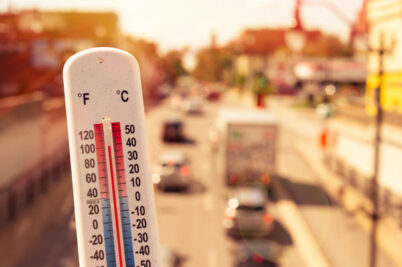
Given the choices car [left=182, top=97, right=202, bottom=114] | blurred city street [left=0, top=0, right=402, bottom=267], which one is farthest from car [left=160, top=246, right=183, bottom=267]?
car [left=182, top=97, right=202, bottom=114]

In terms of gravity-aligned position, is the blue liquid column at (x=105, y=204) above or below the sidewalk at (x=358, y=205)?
above

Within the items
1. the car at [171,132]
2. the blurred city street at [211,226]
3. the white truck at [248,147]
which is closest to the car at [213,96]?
the car at [171,132]

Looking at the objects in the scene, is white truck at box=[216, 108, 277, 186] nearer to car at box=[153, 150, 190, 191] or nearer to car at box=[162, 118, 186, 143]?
car at box=[153, 150, 190, 191]

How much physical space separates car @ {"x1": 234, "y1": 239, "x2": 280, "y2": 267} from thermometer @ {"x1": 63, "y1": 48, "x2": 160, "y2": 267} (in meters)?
13.0

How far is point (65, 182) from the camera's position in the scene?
80.7 feet

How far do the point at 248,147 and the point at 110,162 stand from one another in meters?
20.2

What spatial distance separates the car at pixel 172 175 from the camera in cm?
2355

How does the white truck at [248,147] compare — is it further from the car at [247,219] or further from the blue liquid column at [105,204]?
the blue liquid column at [105,204]

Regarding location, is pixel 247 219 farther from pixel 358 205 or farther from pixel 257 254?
pixel 358 205

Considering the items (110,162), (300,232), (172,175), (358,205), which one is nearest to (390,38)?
(358,205)

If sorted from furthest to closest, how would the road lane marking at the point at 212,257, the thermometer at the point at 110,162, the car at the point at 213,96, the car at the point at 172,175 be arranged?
1. the car at the point at 213,96
2. the car at the point at 172,175
3. the road lane marking at the point at 212,257
4. the thermometer at the point at 110,162

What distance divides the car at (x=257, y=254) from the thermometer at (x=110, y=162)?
13.0 meters

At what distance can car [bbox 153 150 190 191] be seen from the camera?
2355cm

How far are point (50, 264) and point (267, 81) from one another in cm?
6893
